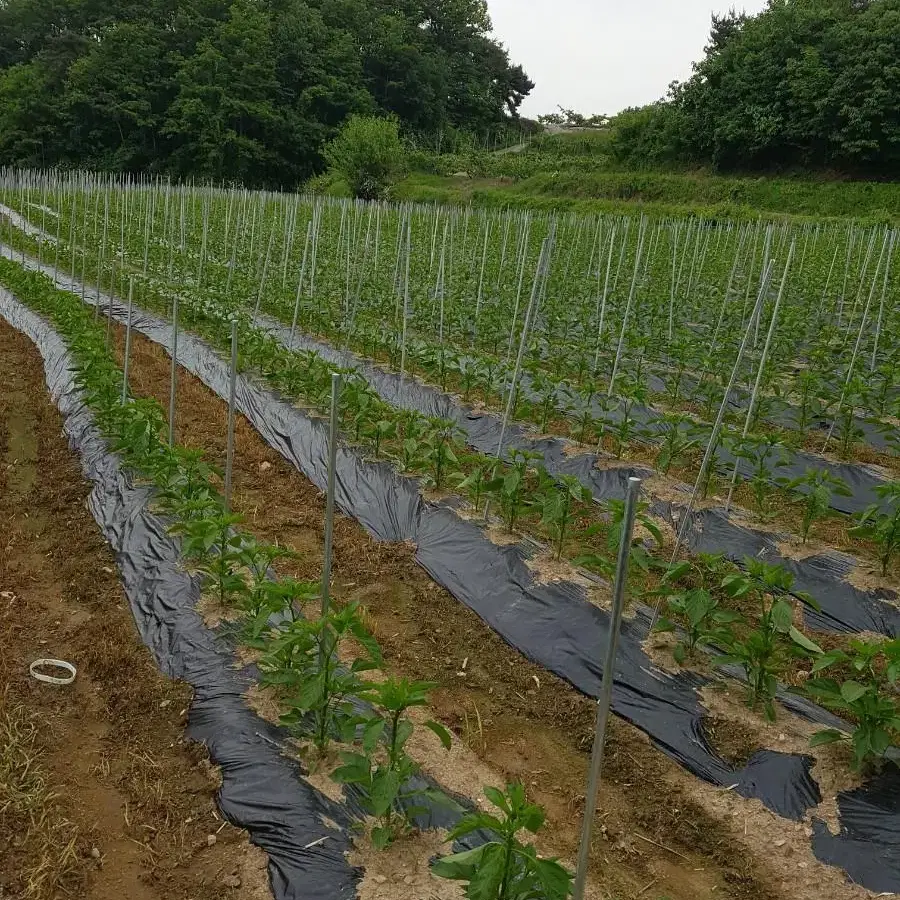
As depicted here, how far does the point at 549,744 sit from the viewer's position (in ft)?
10.2

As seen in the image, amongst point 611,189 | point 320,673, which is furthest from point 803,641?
point 611,189

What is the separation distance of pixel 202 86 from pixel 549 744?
39310 millimetres

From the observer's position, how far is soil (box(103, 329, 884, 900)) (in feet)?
8.11

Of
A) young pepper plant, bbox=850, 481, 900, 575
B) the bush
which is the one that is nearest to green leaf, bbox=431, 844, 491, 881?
young pepper plant, bbox=850, 481, 900, 575

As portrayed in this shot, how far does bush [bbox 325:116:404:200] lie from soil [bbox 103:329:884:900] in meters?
27.1

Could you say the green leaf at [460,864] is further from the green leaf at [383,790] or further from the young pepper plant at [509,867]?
the green leaf at [383,790]

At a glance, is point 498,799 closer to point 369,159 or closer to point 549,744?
point 549,744

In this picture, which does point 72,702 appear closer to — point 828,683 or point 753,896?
point 753,896

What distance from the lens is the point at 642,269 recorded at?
1247cm

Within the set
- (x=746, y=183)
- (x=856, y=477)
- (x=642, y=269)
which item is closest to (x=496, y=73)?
(x=746, y=183)

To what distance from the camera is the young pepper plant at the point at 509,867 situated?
1819 mm

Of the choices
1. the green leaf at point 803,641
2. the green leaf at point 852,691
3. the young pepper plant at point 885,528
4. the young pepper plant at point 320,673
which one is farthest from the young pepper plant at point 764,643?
the young pepper plant at point 320,673

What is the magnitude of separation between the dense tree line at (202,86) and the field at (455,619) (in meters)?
33.2

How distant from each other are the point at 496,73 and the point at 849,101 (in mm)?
33475
